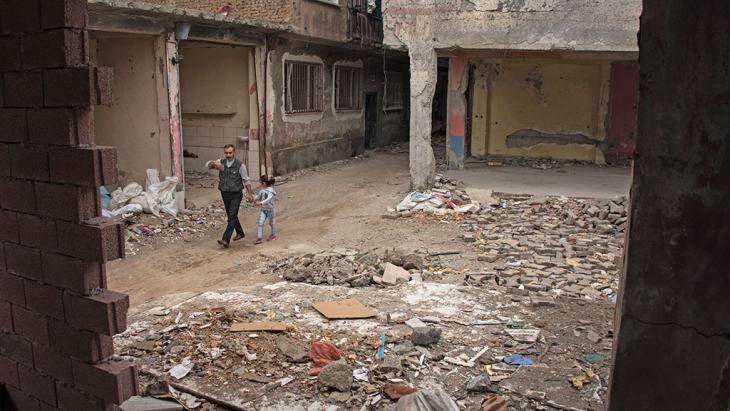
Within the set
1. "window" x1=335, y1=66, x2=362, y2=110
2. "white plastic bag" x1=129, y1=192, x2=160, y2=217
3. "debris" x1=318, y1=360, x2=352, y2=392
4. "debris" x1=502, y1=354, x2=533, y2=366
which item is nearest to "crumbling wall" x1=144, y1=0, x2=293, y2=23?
"window" x1=335, y1=66, x2=362, y2=110

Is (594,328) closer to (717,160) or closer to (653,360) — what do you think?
(653,360)

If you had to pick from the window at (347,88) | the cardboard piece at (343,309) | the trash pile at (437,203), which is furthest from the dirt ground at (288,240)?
the window at (347,88)

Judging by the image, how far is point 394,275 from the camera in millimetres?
7484

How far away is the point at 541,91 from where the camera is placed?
16.9 meters

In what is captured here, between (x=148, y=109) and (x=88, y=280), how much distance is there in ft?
29.9

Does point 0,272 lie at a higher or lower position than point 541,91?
lower

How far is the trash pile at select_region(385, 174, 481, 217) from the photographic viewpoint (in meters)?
11.2

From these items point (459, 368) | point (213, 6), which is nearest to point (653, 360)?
point (459, 368)

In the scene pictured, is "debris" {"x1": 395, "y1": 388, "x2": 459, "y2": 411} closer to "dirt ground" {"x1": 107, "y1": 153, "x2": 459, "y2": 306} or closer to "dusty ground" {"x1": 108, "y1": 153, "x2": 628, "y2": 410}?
"dusty ground" {"x1": 108, "y1": 153, "x2": 628, "y2": 410}

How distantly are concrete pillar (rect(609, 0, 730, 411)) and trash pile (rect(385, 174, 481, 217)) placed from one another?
337 inches

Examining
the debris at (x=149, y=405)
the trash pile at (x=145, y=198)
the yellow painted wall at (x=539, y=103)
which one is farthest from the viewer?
the yellow painted wall at (x=539, y=103)

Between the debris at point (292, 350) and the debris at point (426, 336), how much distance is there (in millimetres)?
938

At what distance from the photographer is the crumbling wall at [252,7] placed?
14.6m

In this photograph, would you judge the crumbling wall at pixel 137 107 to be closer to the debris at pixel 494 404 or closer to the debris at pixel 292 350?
the debris at pixel 292 350
